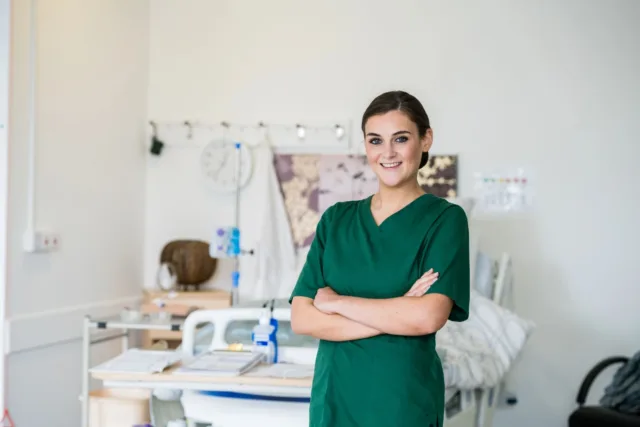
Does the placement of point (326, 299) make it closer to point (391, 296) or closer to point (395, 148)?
point (391, 296)

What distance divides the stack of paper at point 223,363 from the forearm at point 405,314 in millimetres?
740

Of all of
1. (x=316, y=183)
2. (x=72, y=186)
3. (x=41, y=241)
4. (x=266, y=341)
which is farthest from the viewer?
(x=316, y=183)

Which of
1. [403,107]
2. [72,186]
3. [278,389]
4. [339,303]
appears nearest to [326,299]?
[339,303]

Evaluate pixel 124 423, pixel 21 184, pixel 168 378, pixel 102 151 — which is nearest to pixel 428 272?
pixel 168 378

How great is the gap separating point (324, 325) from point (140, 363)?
0.90m

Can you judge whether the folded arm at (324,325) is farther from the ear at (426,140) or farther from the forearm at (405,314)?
the ear at (426,140)

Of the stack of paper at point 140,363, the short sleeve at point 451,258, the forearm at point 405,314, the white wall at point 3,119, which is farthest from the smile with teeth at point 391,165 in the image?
the white wall at point 3,119

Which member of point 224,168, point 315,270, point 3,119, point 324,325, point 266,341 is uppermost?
point 3,119

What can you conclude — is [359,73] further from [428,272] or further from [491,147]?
[428,272]

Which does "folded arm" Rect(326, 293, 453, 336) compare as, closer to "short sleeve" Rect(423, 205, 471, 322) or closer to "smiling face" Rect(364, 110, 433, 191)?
"short sleeve" Rect(423, 205, 471, 322)

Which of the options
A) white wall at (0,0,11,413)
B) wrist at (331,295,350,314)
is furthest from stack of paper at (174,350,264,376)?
white wall at (0,0,11,413)

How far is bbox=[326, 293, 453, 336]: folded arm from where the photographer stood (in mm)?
1538

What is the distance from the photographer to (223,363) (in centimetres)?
228

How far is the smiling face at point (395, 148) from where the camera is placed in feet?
5.36
